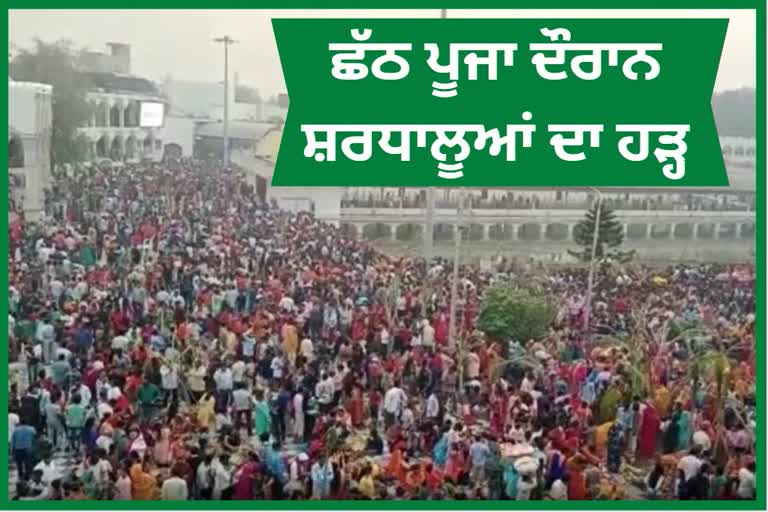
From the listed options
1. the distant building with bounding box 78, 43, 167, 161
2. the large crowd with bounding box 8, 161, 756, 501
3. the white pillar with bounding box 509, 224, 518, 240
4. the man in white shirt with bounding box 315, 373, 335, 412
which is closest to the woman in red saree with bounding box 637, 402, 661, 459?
the large crowd with bounding box 8, 161, 756, 501

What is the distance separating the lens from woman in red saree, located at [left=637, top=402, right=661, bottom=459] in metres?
4.87

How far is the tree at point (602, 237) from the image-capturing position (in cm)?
482

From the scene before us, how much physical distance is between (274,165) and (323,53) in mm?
487

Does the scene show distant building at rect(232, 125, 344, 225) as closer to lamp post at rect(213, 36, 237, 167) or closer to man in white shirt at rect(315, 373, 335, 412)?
lamp post at rect(213, 36, 237, 167)

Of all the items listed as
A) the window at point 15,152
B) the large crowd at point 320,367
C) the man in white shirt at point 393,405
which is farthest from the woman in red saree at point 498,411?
the window at point 15,152

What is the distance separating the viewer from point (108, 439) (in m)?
4.77

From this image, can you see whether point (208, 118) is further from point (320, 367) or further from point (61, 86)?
point (320, 367)

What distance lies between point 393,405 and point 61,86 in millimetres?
1846

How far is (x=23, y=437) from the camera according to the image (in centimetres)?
475

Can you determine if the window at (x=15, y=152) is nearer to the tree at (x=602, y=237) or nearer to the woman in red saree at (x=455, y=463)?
the woman in red saree at (x=455, y=463)

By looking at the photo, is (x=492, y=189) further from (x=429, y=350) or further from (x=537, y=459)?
(x=537, y=459)

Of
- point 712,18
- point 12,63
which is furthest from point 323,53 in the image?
point 712,18

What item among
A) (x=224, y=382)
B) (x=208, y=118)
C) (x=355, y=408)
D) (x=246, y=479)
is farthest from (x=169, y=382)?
(x=208, y=118)

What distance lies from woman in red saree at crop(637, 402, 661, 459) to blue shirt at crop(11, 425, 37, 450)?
246 centimetres
